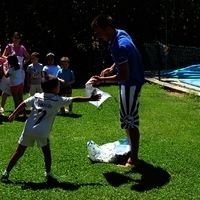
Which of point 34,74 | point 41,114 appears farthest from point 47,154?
point 34,74

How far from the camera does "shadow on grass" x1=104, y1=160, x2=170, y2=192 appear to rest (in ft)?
16.8

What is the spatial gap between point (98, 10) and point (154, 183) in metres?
10.9

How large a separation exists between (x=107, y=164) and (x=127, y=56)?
4.71ft

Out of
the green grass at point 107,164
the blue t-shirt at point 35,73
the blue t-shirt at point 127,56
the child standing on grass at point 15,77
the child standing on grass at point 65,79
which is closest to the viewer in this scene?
the green grass at point 107,164

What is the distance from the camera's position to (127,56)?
17.7 feet

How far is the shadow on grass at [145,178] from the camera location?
5125mm

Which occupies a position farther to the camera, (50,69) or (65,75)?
(50,69)

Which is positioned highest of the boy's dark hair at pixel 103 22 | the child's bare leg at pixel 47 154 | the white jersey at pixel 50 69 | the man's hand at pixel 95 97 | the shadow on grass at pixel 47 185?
the boy's dark hair at pixel 103 22

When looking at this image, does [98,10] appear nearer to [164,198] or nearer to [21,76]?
[21,76]

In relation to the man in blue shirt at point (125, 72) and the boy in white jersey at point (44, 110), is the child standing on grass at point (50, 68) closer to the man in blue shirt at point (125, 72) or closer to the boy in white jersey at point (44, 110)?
the man in blue shirt at point (125, 72)

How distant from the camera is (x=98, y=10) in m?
15.4

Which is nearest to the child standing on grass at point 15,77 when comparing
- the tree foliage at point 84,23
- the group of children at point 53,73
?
the group of children at point 53,73

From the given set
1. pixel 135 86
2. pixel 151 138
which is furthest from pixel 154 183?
pixel 151 138

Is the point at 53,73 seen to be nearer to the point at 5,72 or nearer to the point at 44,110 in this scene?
the point at 5,72
